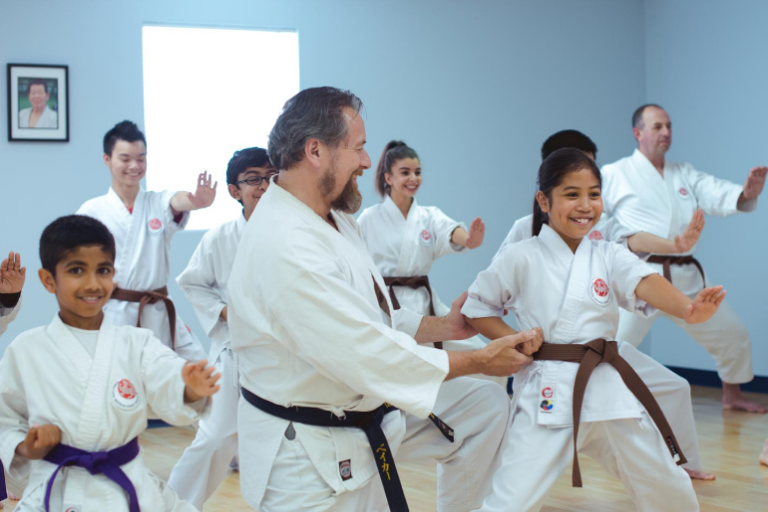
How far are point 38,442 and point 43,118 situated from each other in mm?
3481

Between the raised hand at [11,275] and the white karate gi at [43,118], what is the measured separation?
260 cm

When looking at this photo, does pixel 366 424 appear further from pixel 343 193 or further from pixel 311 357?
pixel 343 193

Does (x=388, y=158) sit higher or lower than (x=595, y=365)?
higher

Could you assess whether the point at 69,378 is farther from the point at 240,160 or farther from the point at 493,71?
the point at 493,71

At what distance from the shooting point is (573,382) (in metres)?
2.41

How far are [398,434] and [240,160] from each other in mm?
1497

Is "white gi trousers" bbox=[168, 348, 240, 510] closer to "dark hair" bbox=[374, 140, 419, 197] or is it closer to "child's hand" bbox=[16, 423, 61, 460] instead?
"child's hand" bbox=[16, 423, 61, 460]

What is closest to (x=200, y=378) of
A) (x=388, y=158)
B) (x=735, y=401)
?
(x=388, y=158)

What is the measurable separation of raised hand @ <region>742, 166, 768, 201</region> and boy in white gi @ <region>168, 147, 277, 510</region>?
2546mm

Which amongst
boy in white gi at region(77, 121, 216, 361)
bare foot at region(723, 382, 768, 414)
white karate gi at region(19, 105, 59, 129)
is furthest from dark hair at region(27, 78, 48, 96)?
bare foot at region(723, 382, 768, 414)

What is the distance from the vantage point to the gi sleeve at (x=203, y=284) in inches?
137

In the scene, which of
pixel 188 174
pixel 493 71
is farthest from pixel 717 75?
pixel 188 174

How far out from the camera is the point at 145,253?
419 cm

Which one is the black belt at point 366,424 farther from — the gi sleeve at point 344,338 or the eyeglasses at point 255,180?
the eyeglasses at point 255,180
